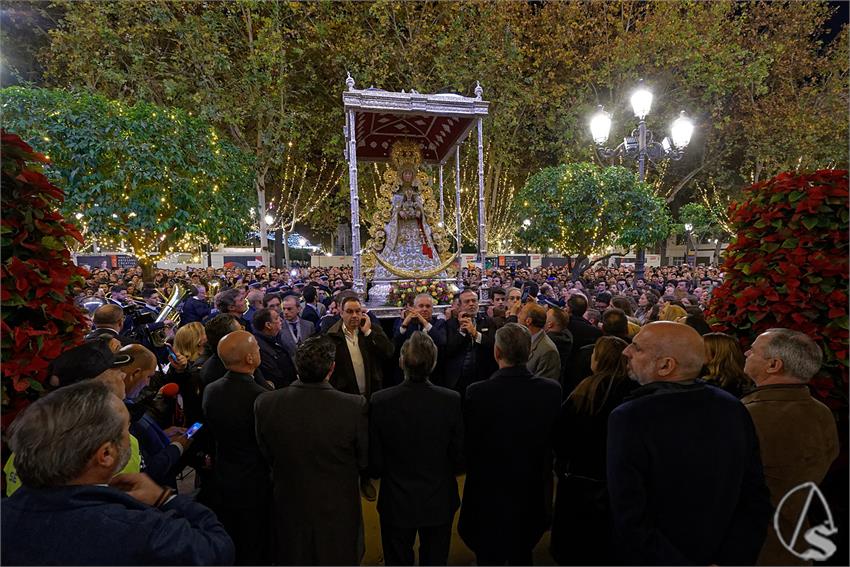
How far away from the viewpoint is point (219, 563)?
1.65m

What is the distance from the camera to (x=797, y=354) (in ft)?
8.14

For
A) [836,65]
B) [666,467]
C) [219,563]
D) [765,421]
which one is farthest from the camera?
[836,65]

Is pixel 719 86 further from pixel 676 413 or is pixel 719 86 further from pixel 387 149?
pixel 676 413

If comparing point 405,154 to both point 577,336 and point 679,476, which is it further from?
point 679,476

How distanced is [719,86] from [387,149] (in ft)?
47.6

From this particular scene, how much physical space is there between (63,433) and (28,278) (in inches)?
67.0

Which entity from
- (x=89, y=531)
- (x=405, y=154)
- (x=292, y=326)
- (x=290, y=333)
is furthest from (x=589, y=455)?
(x=405, y=154)

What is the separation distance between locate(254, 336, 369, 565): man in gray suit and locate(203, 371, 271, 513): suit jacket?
7.9 inches

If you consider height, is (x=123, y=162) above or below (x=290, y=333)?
above

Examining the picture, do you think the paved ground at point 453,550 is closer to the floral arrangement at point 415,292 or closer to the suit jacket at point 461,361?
the suit jacket at point 461,361

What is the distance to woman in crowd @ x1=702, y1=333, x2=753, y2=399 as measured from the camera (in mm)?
3225

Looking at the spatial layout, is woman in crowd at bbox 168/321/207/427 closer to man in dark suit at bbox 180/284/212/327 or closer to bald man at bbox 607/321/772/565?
bald man at bbox 607/321/772/565

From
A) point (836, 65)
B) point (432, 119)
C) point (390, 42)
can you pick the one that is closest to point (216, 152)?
point (432, 119)

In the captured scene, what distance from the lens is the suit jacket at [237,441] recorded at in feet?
9.45
